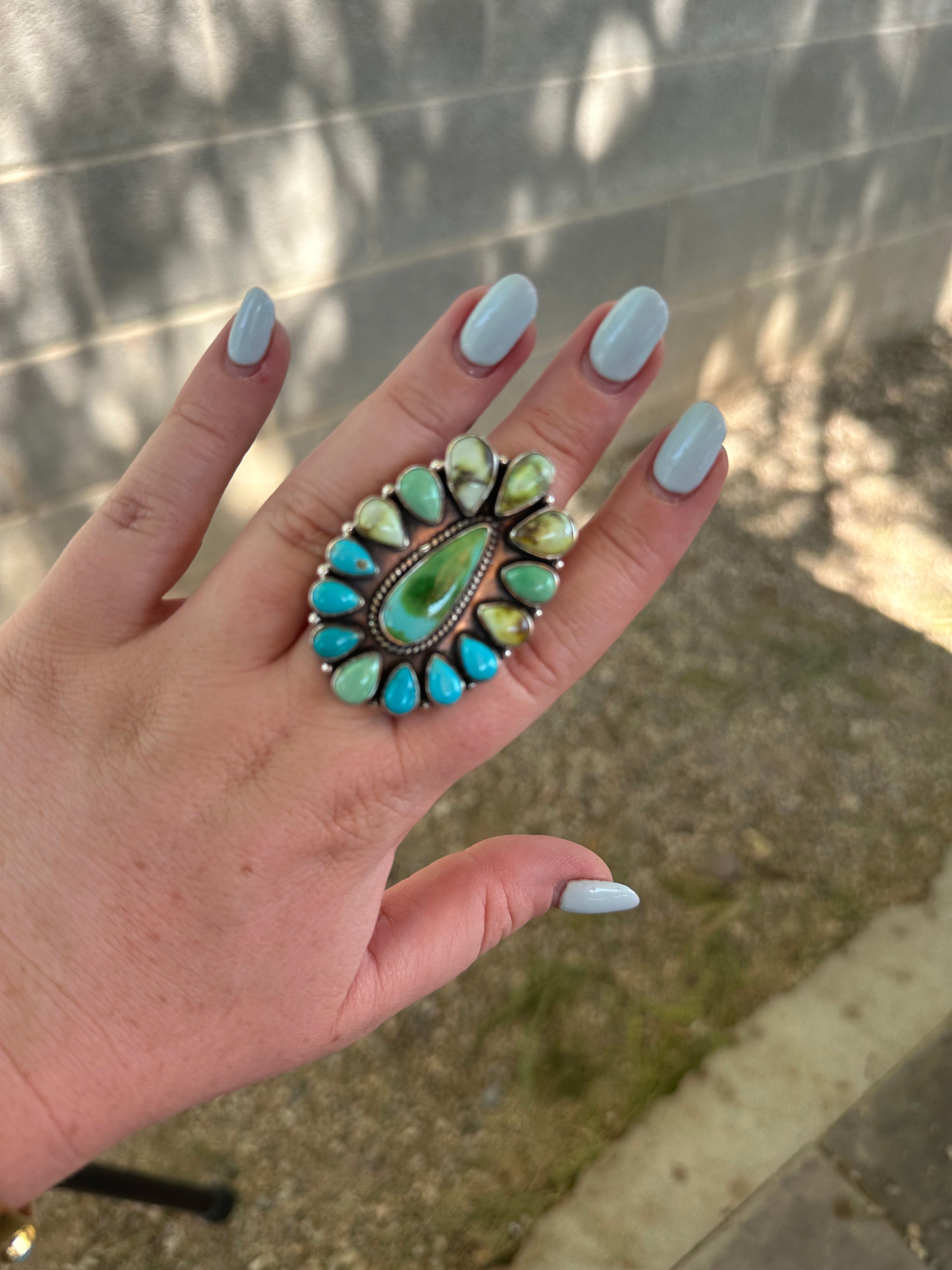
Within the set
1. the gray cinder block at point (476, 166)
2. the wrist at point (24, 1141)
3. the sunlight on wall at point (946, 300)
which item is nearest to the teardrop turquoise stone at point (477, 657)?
the wrist at point (24, 1141)

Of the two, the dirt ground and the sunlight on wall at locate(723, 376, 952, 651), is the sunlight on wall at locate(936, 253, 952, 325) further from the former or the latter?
the dirt ground

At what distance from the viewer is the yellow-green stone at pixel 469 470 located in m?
0.97

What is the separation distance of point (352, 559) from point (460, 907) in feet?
1.54

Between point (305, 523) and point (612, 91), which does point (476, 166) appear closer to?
point (612, 91)

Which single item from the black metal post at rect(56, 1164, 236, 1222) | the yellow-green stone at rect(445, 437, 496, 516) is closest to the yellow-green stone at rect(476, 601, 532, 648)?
the yellow-green stone at rect(445, 437, 496, 516)

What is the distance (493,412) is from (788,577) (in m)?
1.02

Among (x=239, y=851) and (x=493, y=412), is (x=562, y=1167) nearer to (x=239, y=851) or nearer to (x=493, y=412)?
(x=239, y=851)

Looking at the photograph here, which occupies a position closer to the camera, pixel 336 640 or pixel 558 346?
pixel 336 640

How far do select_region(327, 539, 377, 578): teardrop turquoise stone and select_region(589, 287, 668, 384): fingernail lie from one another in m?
A: 0.34

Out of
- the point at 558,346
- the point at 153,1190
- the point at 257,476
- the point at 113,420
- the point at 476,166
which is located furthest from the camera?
the point at 558,346

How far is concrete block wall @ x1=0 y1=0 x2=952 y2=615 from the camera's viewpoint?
1.97 m

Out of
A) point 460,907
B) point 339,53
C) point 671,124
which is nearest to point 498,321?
point 460,907

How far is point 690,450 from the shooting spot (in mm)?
1047

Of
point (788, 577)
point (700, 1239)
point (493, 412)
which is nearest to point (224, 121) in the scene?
point (493, 412)
